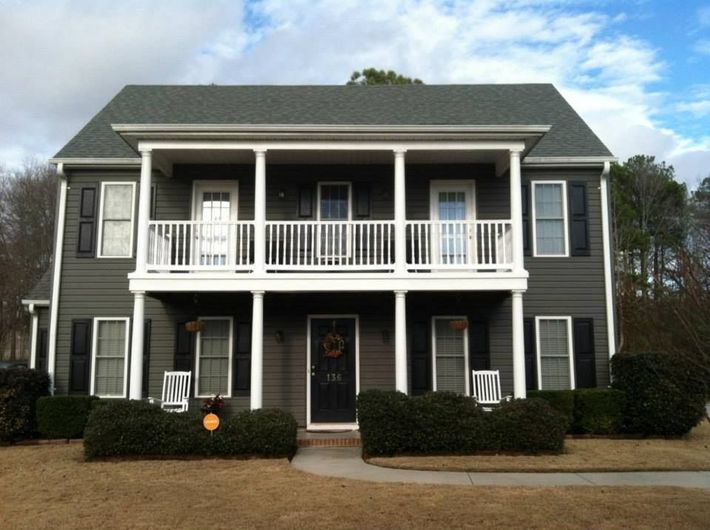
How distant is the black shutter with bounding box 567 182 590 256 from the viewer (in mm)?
12852

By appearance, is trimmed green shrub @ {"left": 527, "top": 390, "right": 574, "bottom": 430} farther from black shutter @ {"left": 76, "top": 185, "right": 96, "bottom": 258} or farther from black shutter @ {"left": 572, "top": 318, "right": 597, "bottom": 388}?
black shutter @ {"left": 76, "top": 185, "right": 96, "bottom": 258}

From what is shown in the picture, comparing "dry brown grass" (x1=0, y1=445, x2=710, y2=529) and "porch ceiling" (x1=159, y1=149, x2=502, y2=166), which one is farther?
"porch ceiling" (x1=159, y1=149, x2=502, y2=166)

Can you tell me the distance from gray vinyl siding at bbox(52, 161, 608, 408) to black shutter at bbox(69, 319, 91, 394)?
13 centimetres

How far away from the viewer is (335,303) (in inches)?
503

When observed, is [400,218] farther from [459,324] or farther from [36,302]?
[36,302]

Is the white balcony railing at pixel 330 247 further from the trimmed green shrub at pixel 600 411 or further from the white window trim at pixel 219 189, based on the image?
the trimmed green shrub at pixel 600 411

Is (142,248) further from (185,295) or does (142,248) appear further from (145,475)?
(145,475)

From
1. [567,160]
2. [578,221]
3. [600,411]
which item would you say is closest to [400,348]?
[600,411]

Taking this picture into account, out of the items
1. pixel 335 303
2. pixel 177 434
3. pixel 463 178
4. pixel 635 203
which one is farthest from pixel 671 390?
pixel 635 203

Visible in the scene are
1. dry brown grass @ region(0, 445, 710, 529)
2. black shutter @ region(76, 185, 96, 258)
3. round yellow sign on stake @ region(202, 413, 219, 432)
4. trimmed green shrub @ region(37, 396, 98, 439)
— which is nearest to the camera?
dry brown grass @ region(0, 445, 710, 529)

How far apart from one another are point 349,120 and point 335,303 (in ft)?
12.6

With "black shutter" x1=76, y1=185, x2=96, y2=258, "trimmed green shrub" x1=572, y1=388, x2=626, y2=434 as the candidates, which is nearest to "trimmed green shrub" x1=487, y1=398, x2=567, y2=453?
"trimmed green shrub" x1=572, y1=388, x2=626, y2=434

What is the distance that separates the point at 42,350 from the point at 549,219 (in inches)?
455

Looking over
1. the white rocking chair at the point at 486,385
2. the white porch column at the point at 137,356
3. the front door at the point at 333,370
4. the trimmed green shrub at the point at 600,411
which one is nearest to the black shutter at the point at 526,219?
the white rocking chair at the point at 486,385
